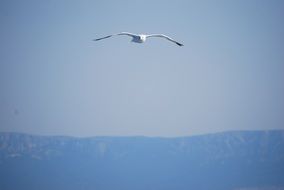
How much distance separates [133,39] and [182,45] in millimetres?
6102

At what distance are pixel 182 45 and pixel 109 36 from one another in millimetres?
7635

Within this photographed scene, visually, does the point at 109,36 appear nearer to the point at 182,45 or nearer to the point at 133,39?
the point at 133,39

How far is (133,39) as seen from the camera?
169 ft

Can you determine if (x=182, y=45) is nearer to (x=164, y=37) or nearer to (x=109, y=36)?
(x=164, y=37)

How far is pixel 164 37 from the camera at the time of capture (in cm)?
5406

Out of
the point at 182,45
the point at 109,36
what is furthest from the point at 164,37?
the point at 109,36

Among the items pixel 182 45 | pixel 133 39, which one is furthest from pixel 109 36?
pixel 182 45

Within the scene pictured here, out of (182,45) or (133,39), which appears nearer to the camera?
(133,39)

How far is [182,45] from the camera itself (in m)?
55.1

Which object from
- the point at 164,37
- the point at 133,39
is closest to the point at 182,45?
the point at 164,37

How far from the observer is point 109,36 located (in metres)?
52.9

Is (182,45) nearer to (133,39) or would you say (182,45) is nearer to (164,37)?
(164,37)

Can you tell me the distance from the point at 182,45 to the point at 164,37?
88.1 inches
